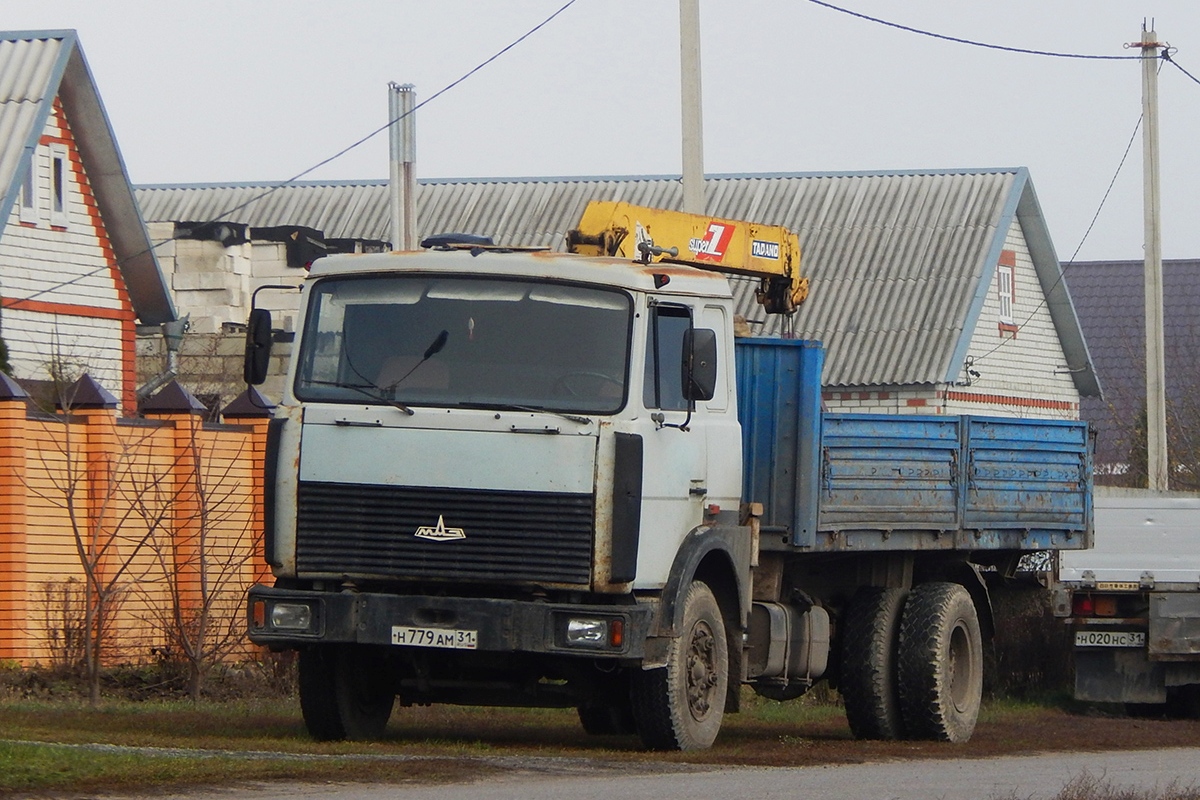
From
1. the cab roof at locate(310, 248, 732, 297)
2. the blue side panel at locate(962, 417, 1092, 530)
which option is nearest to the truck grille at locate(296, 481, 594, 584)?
the cab roof at locate(310, 248, 732, 297)

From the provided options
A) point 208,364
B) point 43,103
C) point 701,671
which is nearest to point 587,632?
point 701,671

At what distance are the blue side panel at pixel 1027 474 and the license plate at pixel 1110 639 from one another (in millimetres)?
2556

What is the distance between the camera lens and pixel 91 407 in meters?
17.5

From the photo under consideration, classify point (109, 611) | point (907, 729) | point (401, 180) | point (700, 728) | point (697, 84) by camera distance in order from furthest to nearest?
1. point (401, 180)
2. point (697, 84)
3. point (109, 611)
4. point (907, 729)
5. point (700, 728)

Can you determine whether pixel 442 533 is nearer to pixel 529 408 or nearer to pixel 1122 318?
pixel 529 408

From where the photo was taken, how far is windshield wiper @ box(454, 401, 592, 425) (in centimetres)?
1170

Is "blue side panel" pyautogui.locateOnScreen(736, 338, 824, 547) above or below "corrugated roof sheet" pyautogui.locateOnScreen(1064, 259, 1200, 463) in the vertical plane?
Result: below

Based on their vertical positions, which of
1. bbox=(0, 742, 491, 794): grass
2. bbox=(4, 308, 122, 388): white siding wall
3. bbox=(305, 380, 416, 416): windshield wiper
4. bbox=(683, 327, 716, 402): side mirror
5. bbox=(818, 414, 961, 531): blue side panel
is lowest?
bbox=(0, 742, 491, 794): grass

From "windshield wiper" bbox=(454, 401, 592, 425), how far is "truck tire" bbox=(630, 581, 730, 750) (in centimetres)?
129

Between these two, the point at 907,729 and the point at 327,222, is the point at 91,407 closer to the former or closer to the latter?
the point at 907,729

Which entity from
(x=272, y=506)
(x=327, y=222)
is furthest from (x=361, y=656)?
(x=327, y=222)

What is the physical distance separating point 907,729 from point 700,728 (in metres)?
2.88

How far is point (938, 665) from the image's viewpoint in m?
15.0

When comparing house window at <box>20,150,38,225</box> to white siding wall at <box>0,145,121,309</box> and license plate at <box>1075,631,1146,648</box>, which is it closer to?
white siding wall at <box>0,145,121,309</box>
